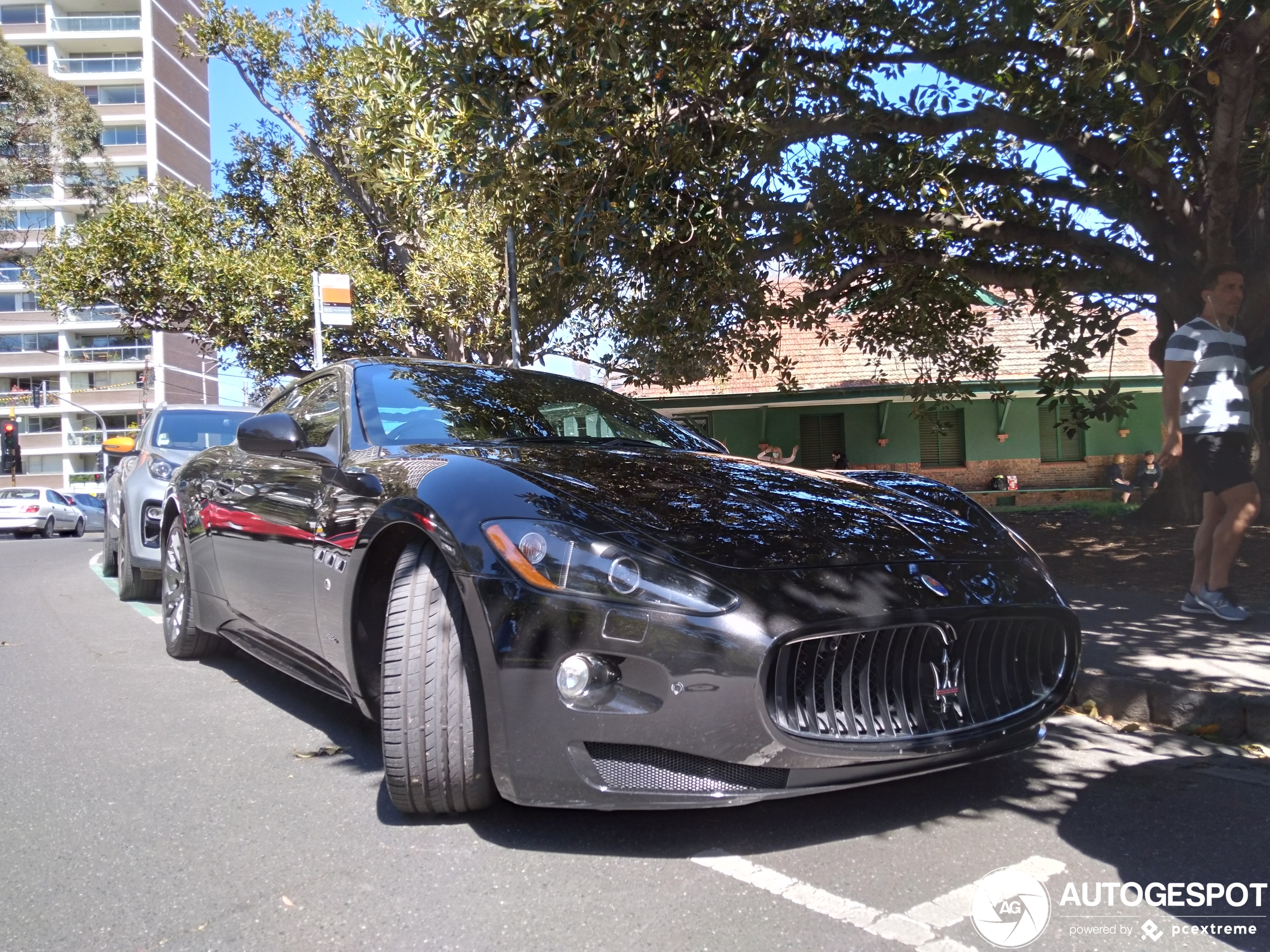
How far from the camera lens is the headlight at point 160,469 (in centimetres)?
774

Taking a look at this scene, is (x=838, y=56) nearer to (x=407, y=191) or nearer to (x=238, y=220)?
(x=407, y=191)

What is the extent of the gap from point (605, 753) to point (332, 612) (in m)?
1.31

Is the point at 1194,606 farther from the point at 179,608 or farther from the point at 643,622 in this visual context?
the point at 179,608

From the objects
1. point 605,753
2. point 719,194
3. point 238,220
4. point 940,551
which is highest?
point 238,220

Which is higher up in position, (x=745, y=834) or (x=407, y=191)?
(x=407, y=191)

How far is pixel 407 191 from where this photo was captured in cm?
931

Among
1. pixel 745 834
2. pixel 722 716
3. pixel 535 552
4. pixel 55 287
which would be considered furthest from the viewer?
pixel 55 287

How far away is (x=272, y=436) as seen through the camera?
12.4ft

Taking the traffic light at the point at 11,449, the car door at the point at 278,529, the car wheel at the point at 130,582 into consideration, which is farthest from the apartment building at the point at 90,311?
the car door at the point at 278,529

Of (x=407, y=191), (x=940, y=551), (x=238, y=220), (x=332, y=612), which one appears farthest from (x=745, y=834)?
(x=238, y=220)

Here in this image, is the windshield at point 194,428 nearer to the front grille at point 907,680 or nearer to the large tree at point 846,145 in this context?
the large tree at point 846,145

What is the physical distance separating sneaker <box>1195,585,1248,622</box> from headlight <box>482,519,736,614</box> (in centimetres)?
418

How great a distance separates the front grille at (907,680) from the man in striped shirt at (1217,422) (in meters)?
2.86

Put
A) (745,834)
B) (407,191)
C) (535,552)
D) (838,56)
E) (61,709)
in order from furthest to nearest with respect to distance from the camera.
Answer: (407,191) < (838,56) < (61,709) < (745,834) < (535,552)
